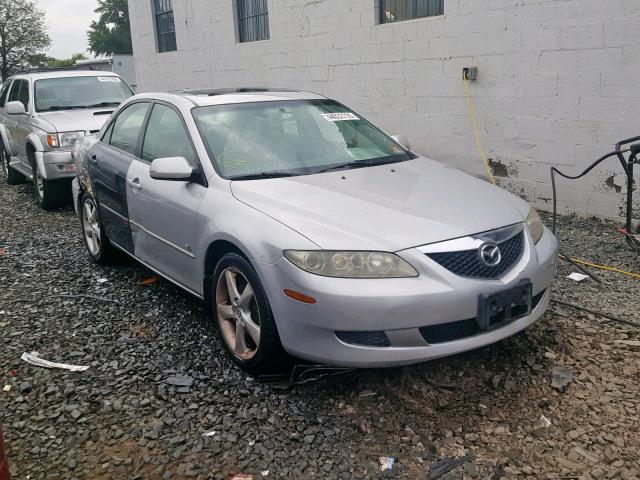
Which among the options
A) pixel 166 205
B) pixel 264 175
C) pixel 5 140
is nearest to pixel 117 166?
pixel 166 205

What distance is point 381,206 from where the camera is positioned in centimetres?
350

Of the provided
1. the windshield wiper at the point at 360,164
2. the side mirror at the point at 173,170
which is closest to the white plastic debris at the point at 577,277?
the windshield wiper at the point at 360,164

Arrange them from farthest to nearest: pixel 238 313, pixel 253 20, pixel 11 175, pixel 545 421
Result: pixel 253 20, pixel 11 175, pixel 238 313, pixel 545 421

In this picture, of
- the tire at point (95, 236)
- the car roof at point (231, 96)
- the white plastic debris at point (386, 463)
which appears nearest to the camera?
the white plastic debris at point (386, 463)

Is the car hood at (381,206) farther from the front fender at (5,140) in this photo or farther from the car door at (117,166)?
the front fender at (5,140)

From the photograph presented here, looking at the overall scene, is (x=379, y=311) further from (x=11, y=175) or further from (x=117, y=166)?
(x=11, y=175)

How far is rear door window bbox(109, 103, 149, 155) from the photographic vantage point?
4.97 metres

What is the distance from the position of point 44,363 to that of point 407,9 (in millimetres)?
6327

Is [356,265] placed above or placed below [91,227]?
above

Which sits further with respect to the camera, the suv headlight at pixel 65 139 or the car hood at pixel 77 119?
the car hood at pixel 77 119

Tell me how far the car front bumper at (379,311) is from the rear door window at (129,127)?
2.28 m

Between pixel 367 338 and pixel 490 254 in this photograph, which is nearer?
pixel 367 338

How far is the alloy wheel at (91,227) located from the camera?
18.8 ft

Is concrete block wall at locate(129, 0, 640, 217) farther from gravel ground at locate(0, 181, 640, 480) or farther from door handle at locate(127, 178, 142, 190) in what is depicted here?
door handle at locate(127, 178, 142, 190)
